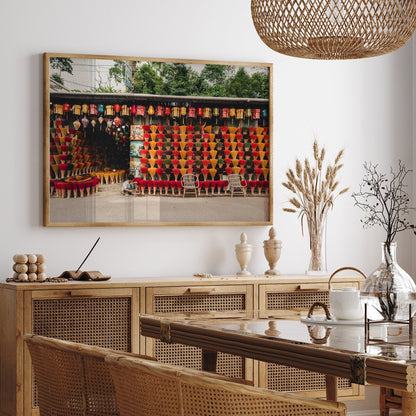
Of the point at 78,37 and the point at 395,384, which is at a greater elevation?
the point at 78,37

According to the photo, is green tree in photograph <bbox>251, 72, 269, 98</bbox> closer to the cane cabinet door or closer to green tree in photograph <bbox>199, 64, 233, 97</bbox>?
green tree in photograph <bbox>199, 64, 233, 97</bbox>

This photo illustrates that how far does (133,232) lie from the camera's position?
4.93 meters

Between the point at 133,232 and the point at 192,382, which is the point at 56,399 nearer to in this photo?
the point at 192,382

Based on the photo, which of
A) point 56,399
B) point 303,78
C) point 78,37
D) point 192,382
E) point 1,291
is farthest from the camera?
point 303,78

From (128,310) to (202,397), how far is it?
2.45 meters

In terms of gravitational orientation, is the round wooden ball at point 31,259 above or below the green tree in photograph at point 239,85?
below

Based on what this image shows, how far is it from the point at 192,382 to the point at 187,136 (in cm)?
311

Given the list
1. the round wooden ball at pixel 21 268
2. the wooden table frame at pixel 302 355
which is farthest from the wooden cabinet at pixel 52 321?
the wooden table frame at pixel 302 355

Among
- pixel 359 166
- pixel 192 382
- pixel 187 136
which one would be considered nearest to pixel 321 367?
pixel 192 382

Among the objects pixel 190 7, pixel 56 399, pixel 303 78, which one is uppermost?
pixel 190 7

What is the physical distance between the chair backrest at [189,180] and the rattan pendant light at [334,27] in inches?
76.2

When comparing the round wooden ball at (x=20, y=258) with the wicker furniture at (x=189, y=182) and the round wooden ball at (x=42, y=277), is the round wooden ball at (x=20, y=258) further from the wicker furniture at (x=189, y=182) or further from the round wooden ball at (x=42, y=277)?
the wicker furniture at (x=189, y=182)

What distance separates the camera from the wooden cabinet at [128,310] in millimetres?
4250

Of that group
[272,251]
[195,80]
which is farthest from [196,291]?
[195,80]
